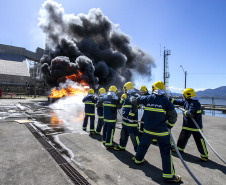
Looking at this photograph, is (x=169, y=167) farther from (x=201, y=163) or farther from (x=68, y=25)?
(x=68, y=25)

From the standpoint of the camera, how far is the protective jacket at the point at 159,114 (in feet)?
10.8

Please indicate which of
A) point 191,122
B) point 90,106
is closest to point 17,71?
point 90,106

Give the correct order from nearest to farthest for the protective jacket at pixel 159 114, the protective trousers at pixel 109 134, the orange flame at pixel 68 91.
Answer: the protective jacket at pixel 159 114 → the protective trousers at pixel 109 134 → the orange flame at pixel 68 91

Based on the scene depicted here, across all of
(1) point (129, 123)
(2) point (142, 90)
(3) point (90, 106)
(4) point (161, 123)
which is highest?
(2) point (142, 90)

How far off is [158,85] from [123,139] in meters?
1.92

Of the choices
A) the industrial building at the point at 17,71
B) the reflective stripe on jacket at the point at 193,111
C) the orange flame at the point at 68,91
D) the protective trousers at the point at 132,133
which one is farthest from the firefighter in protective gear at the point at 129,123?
the industrial building at the point at 17,71

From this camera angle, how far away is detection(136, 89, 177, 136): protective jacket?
328cm

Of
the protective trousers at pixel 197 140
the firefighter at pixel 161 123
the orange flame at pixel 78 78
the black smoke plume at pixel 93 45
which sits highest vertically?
the black smoke plume at pixel 93 45

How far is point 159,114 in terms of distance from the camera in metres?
3.29

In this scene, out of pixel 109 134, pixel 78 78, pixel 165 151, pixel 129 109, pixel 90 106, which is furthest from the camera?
pixel 78 78

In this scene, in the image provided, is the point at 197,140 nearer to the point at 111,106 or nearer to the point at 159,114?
the point at 159,114

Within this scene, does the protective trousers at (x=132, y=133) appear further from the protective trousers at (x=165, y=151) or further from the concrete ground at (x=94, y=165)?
the protective trousers at (x=165, y=151)

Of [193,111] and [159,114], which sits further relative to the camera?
[193,111]

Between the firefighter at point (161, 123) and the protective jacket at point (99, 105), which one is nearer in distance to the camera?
the firefighter at point (161, 123)
